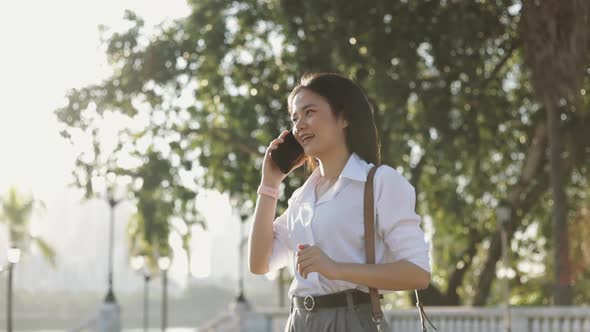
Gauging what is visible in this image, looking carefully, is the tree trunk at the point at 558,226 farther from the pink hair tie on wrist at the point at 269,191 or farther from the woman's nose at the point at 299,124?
the woman's nose at the point at 299,124

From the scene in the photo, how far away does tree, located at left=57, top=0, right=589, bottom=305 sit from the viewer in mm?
18906

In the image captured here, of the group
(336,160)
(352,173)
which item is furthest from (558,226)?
(352,173)

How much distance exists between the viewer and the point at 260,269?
355 centimetres

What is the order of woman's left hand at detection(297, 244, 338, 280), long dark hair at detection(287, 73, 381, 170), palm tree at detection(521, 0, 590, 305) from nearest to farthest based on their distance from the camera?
1. woman's left hand at detection(297, 244, 338, 280)
2. long dark hair at detection(287, 73, 381, 170)
3. palm tree at detection(521, 0, 590, 305)

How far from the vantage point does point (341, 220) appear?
10.4ft

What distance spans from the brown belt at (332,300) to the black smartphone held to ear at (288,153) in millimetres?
481

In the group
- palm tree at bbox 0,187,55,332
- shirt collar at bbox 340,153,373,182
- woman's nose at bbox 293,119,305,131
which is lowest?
shirt collar at bbox 340,153,373,182

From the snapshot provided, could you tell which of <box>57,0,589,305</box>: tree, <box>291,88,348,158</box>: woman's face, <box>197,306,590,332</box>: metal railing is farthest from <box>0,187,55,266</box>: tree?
<box>291,88,348,158</box>: woman's face

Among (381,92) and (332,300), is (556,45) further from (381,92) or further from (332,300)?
(332,300)

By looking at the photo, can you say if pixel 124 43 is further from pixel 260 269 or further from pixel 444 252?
pixel 260 269

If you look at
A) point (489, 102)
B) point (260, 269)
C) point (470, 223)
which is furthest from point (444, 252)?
point (260, 269)

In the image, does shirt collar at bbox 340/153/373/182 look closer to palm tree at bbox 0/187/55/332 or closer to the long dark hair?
the long dark hair

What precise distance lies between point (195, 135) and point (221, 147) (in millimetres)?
579

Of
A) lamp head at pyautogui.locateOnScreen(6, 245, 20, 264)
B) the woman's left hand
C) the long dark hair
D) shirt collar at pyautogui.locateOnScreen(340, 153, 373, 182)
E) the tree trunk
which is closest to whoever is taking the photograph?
the woman's left hand
